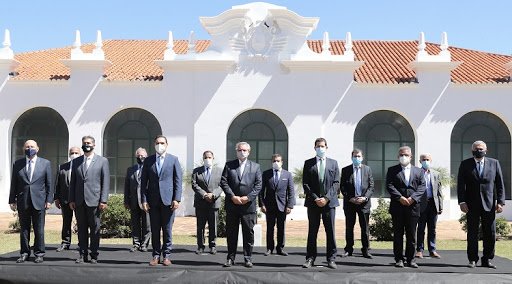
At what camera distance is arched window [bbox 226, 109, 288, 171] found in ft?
75.0

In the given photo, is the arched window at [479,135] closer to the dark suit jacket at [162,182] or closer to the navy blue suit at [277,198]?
the navy blue suit at [277,198]

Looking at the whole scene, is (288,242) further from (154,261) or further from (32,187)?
(32,187)

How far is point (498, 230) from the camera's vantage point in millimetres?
16281

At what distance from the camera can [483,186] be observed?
32.2 ft

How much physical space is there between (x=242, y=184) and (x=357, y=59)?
711 inches

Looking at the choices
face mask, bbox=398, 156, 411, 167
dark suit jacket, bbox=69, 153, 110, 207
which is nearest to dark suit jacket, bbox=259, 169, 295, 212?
face mask, bbox=398, 156, 411, 167

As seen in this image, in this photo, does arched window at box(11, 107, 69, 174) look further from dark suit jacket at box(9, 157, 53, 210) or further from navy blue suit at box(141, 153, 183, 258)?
navy blue suit at box(141, 153, 183, 258)

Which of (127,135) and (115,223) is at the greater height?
(127,135)

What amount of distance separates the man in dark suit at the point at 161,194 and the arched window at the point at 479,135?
15709 millimetres

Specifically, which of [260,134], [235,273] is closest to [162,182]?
[235,273]

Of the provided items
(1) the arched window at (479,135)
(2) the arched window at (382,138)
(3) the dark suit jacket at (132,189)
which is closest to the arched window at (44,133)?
(2) the arched window at (382,138)

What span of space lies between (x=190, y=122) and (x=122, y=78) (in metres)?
3.10

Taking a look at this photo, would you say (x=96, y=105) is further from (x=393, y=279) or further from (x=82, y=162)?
(x=393, y=279)

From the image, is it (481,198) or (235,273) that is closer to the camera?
(235,273)
